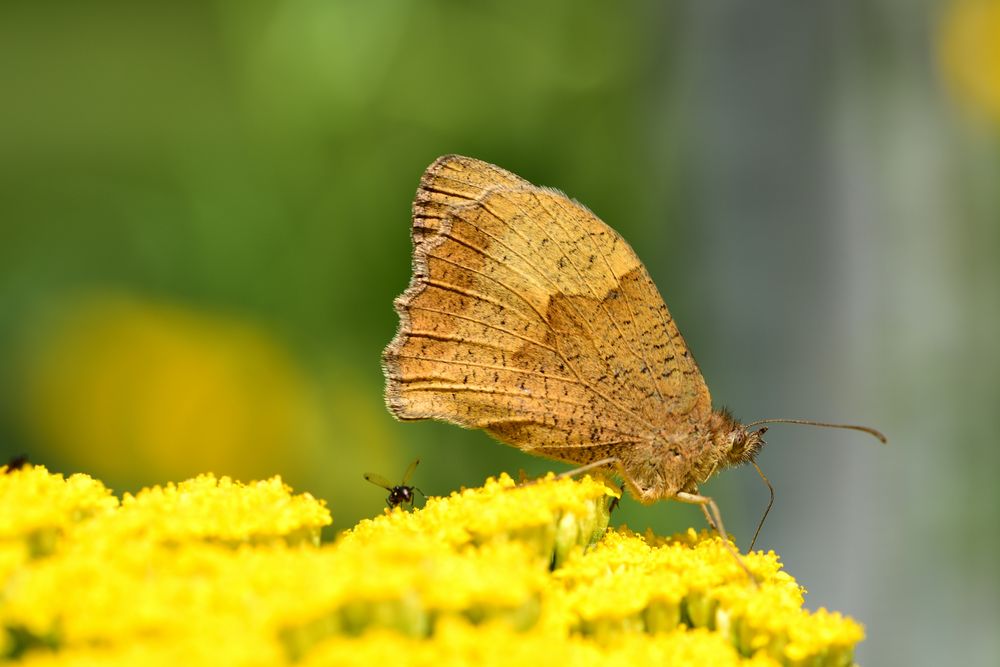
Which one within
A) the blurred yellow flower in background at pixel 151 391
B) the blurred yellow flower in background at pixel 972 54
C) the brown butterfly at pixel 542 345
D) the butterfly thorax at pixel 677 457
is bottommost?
the blurred yellow flower in background at pixel 151 391

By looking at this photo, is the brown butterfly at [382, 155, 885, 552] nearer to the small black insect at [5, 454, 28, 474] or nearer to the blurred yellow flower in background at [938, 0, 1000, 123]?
the small black insect at [5, 454, 28, 474]

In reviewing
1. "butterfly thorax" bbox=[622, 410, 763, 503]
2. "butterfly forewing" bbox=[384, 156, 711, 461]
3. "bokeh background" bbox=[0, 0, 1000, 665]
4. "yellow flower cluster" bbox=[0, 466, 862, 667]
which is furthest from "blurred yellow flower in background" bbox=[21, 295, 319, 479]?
"yellow flower cluster" bbox=[0, 466, 862, 667]

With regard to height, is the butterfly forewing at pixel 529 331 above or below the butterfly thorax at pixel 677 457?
above

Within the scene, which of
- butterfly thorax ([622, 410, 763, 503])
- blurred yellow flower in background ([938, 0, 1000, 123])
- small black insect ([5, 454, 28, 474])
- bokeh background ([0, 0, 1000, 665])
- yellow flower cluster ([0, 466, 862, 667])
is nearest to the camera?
yellow flower cluster ([0, 466, 862, 667])

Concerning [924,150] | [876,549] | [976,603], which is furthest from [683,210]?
[976,603]

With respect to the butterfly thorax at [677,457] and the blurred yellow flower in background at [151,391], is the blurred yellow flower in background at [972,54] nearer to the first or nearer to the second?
the butterfly thorax at [677,457]

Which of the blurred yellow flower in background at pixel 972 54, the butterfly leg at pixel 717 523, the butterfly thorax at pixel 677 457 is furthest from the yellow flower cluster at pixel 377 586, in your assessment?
the blurred yellow flower in background at pixel 972 54

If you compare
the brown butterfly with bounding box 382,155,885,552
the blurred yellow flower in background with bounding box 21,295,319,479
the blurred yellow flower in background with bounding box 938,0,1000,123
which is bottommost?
the blurred yellow flower in background with bounding box 21,295,319,479
